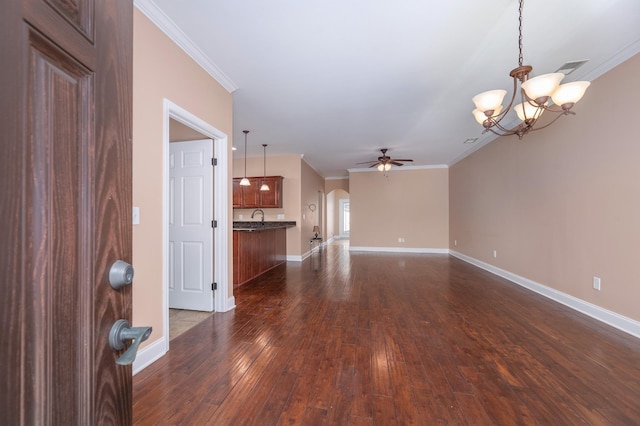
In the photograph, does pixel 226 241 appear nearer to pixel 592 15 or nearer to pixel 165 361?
pixel 165 361

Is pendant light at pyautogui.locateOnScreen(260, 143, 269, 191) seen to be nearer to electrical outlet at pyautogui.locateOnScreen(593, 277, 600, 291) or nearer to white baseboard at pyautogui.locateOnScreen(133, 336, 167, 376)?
white baseboard at pyautogui.locateOnScreen(133, 336, 167, 376)

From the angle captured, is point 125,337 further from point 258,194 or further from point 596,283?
point 258,194

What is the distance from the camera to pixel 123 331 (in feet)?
1.94

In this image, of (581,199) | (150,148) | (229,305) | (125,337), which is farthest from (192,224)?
(581,199)

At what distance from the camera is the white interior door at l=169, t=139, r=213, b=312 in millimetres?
3033

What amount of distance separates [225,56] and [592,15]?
3.12 meters

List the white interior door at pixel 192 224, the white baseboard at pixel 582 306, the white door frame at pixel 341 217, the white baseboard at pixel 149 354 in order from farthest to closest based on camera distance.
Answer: the white door frame at pixel 341 217 → the white interior door at pixel 192 224 → the white baseboard at pixel 582 306 → the white baseboard at pixel 149 354

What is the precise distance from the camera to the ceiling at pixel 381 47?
2021 mm

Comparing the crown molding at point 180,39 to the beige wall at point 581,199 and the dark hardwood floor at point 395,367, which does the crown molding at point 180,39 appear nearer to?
the dark hardwood floor at point 395,367

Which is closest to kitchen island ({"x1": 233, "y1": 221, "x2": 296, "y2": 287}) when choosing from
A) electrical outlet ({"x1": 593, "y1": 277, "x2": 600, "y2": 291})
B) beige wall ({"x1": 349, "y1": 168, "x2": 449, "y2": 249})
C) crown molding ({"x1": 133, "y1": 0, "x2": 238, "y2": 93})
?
crown molding ({"x1": 133, "y1": 0, "x2": 238, "y2": 93})

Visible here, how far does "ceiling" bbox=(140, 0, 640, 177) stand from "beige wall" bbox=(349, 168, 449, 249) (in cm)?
401

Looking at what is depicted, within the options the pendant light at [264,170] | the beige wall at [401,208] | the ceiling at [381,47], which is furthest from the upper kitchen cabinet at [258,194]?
the beige wall at [401,208]

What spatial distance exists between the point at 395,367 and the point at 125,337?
194 cm

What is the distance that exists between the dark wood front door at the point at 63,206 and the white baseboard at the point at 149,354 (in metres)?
1.69
